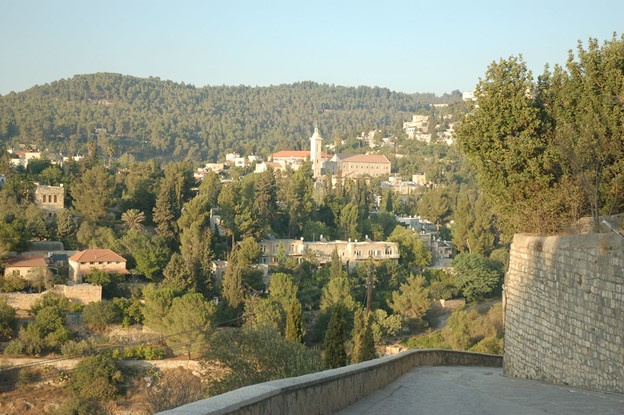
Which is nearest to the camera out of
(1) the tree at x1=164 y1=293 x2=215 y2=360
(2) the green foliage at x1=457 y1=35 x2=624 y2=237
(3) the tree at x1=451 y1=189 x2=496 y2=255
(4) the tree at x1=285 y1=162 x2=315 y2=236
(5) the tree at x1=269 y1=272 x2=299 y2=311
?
(2) the green foliage at x1=457 y1=35 x2=624 y2=237

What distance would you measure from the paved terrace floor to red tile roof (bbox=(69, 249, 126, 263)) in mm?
36598

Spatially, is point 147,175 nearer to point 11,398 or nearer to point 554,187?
point 11,398

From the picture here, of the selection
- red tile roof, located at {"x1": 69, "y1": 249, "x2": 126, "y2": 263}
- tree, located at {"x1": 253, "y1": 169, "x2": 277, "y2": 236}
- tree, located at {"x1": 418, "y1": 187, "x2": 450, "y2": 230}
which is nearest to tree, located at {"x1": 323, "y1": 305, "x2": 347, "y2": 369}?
red tile roof, located at {"x1": 69, "y1": 249, "x2": 126, "y2": 263}

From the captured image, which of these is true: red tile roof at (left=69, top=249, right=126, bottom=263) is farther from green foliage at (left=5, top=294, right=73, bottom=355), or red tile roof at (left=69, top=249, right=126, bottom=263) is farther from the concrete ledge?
the concrete ledge

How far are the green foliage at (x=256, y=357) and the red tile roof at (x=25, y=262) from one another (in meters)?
32.3

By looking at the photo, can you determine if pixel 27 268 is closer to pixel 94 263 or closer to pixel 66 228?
pixel 94 263

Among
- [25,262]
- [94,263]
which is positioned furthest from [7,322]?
[94,263]

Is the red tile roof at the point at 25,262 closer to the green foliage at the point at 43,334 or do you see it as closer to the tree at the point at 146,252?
the green foliage at the point at 43,334

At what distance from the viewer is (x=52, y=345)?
38719 millimetres

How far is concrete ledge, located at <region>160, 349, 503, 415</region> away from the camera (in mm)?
4324

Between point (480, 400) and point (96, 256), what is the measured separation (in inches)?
1550

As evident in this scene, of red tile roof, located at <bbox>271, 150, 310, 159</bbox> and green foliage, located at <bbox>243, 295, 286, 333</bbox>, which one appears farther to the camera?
red tile roof, located at <bbox>271, 150, 310, 159</bbox>

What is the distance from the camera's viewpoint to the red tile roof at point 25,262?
44.0 meters

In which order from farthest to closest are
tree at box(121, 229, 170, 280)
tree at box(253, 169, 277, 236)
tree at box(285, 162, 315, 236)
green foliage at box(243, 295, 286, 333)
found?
tree at box(285, 162, 315, 236)
tree at box(253, 169, 277, 236)
tree at box(121, 229, 170, 280)
green foliage at box(243, 295, 286, 333)
